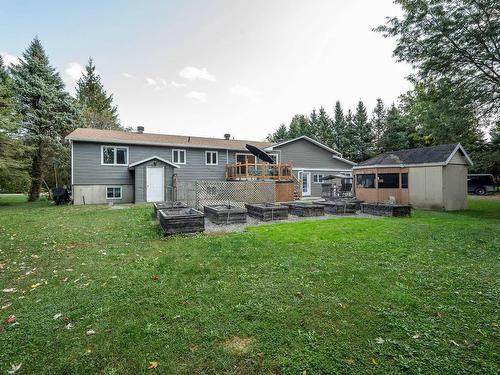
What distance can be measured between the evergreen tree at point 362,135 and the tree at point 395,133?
219cm

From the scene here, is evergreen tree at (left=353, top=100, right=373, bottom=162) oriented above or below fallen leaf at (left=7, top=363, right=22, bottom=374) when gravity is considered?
above

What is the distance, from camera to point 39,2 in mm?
10781

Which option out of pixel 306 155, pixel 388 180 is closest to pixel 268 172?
pixel 388 180

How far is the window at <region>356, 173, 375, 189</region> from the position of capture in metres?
15.5

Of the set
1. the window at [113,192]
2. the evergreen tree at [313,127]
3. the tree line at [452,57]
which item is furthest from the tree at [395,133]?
the window at [113,192]

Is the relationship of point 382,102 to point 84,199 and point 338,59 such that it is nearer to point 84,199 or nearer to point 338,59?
point 338,59

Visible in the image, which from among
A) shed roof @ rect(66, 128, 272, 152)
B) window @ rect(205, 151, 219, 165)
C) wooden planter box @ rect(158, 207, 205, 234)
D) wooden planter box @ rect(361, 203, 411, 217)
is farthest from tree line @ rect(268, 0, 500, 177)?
window @ rect(205, 151, 219, 165)

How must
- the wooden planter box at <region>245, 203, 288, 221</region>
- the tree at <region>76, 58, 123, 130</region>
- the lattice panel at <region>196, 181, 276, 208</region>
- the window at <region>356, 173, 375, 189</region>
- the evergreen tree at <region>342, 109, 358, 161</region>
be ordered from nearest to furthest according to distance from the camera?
the wooden planter box at <region>245, 203, 288, 221</region>
the lattice panel at <region>196, 181, 276, 208</region>
the window at <region>356, 173, 375, 189</region>
the tree at <region>76, 58, 123, 130</region>
the evergreen tree at <region>342, 109, 358, 161</region>

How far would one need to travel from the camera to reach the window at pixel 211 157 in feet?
65.7

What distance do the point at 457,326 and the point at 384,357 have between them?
3.65 feet

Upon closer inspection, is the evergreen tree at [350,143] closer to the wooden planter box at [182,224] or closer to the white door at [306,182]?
the white door at [306,182]

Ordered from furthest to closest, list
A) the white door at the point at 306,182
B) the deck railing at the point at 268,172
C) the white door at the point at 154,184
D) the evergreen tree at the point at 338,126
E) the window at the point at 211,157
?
the evergreen tree at the point at 338,126 < the white door at the point at 306,182 < the window at the point at 211,157 < the white door at the point at 154,184 < the deck railing at the point at 268,172

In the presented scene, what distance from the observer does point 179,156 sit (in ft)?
62.9

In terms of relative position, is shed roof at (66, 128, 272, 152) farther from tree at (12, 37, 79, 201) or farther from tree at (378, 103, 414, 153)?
tree at (378, 103, 414, 153)
